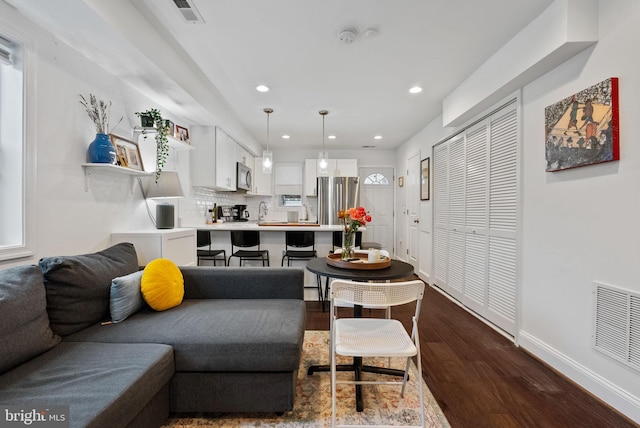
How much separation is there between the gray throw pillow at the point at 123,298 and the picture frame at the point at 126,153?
114 cm

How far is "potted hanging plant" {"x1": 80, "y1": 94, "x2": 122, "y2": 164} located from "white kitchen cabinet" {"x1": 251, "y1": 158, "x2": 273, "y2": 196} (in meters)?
3.65

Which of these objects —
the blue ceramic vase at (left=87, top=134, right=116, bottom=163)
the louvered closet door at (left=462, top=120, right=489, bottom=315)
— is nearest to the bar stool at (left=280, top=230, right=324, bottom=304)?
the louvered closet door at (left=462, top=120, right=489, bottom=315)

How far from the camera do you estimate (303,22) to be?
2145mm

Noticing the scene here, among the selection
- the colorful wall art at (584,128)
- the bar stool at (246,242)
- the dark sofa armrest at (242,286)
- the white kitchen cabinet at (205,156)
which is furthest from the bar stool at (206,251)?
the colorful wall art at (584,128)

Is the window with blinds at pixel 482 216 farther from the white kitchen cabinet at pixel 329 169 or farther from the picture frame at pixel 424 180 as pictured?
the white kitchen cabinet at pixel 329 169

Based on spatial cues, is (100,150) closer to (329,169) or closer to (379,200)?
(329,169)

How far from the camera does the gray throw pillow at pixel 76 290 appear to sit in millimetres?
1521

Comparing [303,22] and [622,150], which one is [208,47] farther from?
[622,150]

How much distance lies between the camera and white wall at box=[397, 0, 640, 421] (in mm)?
1624

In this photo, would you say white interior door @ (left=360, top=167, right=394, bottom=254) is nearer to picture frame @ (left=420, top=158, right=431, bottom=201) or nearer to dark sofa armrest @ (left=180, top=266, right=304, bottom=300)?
picture frame @ (left=420, top=158, right=431, bottom=201)

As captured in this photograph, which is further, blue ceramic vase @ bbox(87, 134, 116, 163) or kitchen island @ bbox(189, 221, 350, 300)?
kitchen island @ bbox(189, 221, 350, 300)

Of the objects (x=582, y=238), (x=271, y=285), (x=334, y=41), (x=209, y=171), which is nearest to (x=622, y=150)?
(x=582, y=238)

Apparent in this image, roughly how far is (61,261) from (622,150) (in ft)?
10.7

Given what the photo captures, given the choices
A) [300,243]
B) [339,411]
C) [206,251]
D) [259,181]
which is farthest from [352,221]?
[259,181]
